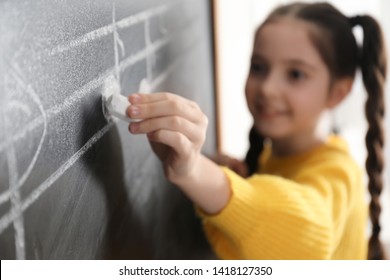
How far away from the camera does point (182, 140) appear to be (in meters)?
0.66

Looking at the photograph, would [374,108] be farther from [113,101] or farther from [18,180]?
[18,180]

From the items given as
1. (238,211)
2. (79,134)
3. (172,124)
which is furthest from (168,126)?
(238,211)

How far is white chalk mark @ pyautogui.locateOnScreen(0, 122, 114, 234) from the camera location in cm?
43

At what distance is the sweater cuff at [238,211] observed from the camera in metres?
0.81

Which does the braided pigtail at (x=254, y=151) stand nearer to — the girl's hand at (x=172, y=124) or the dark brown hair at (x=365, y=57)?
the dark brown hair at (x=365, y=57)

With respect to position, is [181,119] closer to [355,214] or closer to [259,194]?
[259,194]

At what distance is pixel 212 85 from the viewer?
147cm

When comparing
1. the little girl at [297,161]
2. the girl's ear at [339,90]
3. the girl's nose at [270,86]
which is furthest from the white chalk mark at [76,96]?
the girl's ear at [339,90]

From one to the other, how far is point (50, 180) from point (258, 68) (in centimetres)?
63

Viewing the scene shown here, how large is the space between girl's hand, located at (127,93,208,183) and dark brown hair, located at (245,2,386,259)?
16.4 inches

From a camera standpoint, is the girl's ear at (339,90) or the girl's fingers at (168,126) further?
the girl's ear at (339,90)

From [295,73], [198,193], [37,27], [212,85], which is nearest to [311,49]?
[295,73]

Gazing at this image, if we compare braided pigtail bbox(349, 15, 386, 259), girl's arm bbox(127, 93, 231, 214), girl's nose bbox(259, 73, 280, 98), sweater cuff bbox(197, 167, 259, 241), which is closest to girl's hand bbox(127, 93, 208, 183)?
girl's arm bbox(127, 93, 231, 214)

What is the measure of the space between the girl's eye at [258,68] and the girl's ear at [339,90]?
0.14m
